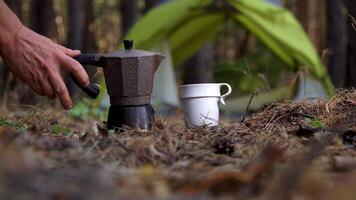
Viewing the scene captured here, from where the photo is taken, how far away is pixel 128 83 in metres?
2.36

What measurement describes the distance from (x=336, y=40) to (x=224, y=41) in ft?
34.2

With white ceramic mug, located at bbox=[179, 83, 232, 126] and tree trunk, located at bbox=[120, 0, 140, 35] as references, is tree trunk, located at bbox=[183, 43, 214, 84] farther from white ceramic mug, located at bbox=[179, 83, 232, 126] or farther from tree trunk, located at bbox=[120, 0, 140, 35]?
white ceramic mug, located at bbox=[179, 83, 232, 126]

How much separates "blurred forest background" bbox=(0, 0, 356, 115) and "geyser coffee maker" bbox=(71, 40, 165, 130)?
39 centimetres

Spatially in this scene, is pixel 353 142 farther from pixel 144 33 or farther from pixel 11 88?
pixel 11 88

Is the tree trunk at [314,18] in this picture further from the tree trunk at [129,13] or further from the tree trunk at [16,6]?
the tree trunk at [16,6]

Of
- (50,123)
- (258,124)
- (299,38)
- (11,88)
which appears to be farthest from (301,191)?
(11,88)

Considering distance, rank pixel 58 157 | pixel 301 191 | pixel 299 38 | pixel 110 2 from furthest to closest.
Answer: pixel 110 2 < pixel 299 38 < pixel 58 157 < pixel 301 191

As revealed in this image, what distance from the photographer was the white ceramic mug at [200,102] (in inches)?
103

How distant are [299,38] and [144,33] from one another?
136 centimetres

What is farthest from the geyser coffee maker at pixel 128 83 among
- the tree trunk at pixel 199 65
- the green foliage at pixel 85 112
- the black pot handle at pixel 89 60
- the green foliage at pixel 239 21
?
the tree trunk at pixel 199 65

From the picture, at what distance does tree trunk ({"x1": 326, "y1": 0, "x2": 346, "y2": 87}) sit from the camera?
613 centimetres

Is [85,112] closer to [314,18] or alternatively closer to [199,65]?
[199,65]

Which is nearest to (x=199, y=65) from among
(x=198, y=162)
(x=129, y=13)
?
(x=129, y=13)

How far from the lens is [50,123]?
113 inches
